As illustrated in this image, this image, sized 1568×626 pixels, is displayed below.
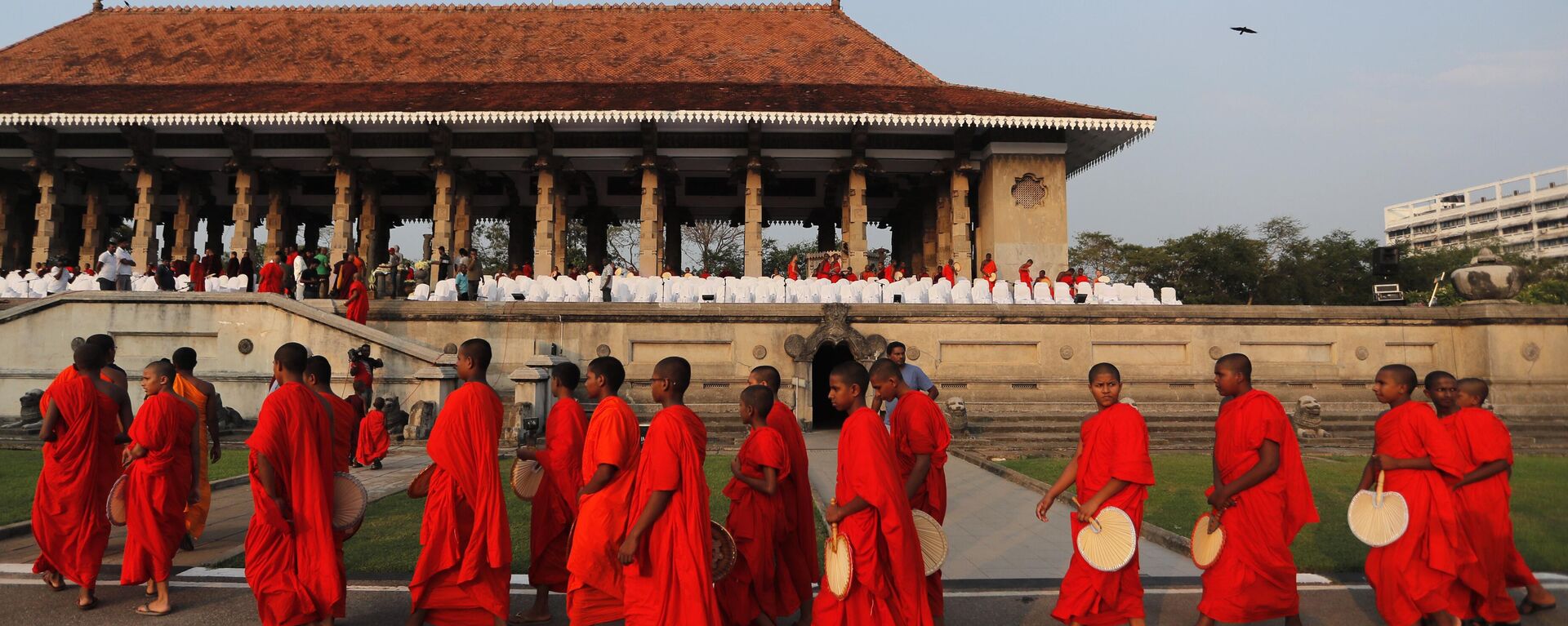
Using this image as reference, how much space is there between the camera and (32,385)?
14.6 m

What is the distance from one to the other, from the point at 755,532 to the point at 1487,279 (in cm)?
1689

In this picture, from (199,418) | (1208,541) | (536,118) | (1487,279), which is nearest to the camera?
(1208,541)

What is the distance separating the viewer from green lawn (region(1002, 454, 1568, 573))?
664 centimetres

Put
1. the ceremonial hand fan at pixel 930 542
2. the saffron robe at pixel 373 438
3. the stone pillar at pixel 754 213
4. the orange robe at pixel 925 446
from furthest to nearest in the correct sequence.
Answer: the stone pillar at pixel 754 213 < the saffron robe at pixel 373 438 < the orange robe at pixel 925 446 < the ceremonial hand fan at pixel 930 542

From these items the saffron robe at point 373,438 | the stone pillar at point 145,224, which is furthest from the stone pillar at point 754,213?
the stone pillar at point 145,224

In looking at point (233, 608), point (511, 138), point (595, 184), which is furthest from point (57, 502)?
point (595, 184)

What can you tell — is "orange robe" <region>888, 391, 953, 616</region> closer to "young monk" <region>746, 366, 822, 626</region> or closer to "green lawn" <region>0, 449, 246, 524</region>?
"young monk" <region>746, 366, 822, 626</region>

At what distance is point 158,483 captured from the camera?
5.44m

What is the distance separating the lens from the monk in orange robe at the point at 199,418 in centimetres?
632

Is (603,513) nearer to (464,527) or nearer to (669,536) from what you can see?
(669,536)

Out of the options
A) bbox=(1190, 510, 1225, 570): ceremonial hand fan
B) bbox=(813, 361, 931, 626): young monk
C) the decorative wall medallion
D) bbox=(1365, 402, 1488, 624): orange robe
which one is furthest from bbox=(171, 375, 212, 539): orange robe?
the decorative wall medallion

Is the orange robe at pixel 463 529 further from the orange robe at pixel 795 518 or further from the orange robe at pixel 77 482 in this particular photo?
the orange robe at pixel 77 482

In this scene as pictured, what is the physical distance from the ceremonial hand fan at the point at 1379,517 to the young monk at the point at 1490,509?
0.53m

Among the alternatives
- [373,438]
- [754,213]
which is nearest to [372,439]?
[373,438]
